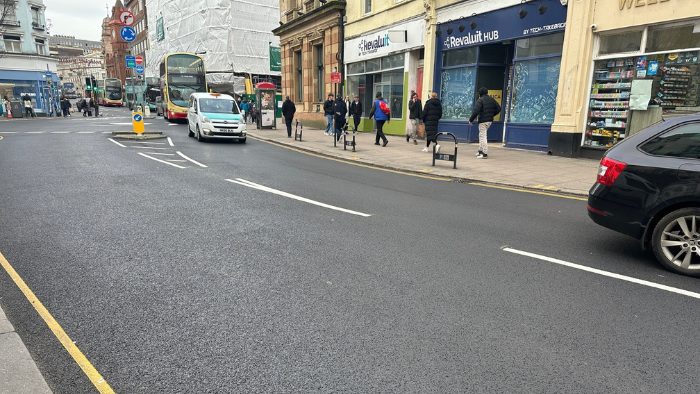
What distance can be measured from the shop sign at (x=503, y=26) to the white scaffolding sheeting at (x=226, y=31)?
3023cm

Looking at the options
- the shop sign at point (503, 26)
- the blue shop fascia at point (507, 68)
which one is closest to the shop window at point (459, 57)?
the blue shop fascia at point (507, 68)

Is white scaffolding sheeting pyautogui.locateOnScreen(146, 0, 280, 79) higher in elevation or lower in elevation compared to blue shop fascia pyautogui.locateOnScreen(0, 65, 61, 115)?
higher

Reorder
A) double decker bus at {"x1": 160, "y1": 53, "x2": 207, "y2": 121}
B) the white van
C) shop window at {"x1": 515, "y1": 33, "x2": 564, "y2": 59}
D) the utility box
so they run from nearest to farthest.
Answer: shop window at {"x1": 515, "y1": 33, "x2": 564, "y2": 59} → the white van → the utility box → double decker bus at {"x1": 160, "y1": 53, "x2": 207, "y2": 121}

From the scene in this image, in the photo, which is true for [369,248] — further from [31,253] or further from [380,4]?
[380,4]

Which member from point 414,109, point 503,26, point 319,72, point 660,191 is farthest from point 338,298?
point 319,72

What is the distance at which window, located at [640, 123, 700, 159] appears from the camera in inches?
177

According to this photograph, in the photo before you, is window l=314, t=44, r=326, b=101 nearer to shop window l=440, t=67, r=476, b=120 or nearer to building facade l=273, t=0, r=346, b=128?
building facade l=273, t=0, r=346, b=128

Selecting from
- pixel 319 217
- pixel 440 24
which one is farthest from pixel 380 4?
pixel 319 217

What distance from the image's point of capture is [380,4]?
70.6ft

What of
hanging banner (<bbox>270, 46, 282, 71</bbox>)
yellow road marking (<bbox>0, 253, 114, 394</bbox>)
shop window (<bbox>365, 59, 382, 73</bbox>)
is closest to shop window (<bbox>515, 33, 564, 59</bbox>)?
shop window (<bbox>365, 59, 382, 73</bbox>)

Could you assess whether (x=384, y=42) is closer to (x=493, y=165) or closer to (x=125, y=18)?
(x=125, y=18)

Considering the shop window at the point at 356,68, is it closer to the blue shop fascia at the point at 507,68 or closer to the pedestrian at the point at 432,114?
the blue shop fascia at the point at 507,68

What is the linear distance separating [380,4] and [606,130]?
13129 millimetres

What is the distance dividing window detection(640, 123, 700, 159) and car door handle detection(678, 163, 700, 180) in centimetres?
13
